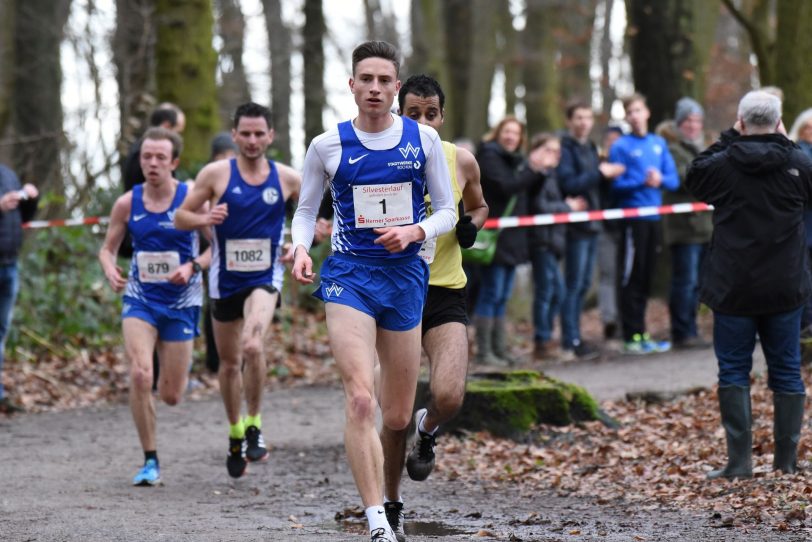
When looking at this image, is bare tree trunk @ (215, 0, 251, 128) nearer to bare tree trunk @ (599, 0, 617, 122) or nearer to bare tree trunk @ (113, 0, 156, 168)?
bare tree trunk @ (113, 0, 156, 168)

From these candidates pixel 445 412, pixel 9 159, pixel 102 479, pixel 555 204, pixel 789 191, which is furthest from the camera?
pixel 9 159

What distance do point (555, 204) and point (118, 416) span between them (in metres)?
4.96

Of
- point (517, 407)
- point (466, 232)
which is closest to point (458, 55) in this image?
point (517, 407)

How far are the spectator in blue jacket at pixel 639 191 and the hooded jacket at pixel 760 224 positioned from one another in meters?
5.87

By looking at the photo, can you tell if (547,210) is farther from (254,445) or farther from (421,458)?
(421,458)

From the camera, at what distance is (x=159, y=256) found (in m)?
9.25

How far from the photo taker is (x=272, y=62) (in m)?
28.2

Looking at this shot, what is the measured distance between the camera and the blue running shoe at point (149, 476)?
8656mm

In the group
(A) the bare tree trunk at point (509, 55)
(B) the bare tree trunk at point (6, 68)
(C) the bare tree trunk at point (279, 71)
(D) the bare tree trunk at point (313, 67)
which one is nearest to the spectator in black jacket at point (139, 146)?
(B) the bare tree trunk at point (6, 68)

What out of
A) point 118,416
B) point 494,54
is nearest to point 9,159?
point 118,416

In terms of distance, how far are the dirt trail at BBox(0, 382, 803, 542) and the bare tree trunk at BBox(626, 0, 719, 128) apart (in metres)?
7.50

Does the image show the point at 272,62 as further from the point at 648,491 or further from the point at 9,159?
the point at 648,491

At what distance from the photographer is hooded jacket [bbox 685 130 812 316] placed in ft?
25.3

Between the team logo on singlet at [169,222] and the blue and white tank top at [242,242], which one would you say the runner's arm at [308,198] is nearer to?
the blue and white tank top at [242,242]
